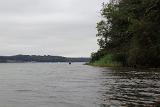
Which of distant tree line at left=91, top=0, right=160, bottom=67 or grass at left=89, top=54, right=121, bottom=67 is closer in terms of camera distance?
distant tree line at left=91, top=0, right=160, bottom=67

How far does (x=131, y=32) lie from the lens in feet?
269

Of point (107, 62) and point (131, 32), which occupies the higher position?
point (131, 32)

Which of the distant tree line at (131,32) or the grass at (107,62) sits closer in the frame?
the distant tree line at (131,32)

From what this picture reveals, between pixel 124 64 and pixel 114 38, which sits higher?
pixel 114 38

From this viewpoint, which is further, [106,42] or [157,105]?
[106,42]

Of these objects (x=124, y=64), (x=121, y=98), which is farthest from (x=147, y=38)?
(x=121, y=98)

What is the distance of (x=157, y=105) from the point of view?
2027 centimetres

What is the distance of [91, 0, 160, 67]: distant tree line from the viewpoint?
233 feet

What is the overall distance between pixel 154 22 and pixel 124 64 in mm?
21792

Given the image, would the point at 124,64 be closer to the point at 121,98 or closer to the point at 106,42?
the point at 106,42

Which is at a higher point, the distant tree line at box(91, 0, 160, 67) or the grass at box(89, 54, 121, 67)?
the distant tree line at box(91, 0, 160, 67)

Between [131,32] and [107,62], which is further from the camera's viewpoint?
[107,62]

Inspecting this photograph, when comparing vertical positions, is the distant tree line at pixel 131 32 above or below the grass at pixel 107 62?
above

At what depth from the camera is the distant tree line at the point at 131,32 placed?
7088cm
